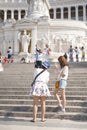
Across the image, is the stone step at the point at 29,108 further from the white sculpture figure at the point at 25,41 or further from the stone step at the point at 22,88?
the white sculpture figure at the point at 25,41

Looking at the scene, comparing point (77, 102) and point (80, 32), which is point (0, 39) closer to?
point (80, 32)

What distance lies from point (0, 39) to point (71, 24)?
11.7 meters

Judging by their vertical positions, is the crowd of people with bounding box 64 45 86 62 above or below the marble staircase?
above

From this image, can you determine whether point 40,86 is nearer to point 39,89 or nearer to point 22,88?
point 39,89

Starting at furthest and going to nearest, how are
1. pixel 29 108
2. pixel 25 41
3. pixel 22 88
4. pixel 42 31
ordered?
1. pixel 42 31
2. pixel 25 41
3. pixel 22 88
4. pixel 29 108

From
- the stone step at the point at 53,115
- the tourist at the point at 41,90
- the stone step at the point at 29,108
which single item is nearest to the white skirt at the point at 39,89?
the tourist at the point at 41,90

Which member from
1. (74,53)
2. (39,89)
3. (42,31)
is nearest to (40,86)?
(39,89)

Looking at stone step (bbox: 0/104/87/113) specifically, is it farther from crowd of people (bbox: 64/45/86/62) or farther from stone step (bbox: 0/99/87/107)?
crowd of people (bbox: 64/45/86/62)

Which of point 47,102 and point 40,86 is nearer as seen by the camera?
point 40,86

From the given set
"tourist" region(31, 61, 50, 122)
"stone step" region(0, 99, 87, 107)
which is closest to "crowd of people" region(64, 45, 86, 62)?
"stone step" region(0, 99, 87, 107)

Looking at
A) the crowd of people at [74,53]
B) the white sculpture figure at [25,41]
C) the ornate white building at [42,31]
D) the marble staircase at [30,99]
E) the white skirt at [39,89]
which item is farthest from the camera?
the ornate white building at [42,31]

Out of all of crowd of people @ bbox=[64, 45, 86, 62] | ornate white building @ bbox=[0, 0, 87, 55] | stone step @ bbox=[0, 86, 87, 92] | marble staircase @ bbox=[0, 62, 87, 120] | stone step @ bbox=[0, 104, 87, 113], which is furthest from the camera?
ornate white building @ bbox=[0, 0, 87, 55]

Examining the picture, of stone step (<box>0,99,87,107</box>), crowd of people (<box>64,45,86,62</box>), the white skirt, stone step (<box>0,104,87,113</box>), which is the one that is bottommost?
stone step (<box>0,104,87,113</box>)

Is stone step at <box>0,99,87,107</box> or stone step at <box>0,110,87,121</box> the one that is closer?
stone step at <box>0,110,87,121</box>
